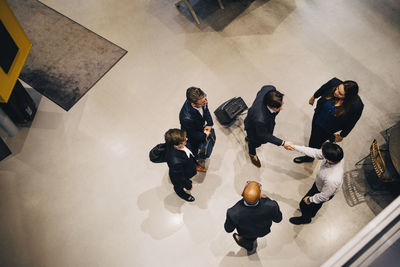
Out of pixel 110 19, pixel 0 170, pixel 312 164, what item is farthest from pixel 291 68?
pixel 0 170

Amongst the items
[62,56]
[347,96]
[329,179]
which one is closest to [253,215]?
[329,179]

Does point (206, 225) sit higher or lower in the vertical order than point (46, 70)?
higher

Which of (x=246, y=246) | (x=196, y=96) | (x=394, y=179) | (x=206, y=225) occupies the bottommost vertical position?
(x=206, y=225)

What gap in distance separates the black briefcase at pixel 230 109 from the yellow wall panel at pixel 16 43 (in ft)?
9.43

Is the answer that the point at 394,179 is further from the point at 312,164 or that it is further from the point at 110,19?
the point at 110,19

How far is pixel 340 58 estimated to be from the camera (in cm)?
531

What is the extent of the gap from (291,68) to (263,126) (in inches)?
91.0

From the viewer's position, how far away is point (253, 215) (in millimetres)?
2939

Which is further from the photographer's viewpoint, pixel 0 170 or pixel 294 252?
pixel 0 170

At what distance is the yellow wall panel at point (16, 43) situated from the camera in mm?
3859

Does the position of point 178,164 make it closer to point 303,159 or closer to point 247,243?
point 247,243

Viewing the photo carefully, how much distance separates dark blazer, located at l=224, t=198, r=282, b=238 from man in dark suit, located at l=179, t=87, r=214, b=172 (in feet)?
3.52

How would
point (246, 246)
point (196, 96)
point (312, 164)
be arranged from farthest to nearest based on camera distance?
point (312, 164) < point (246, 246) < point (196, 96)

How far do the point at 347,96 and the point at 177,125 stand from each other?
8.33 ft
